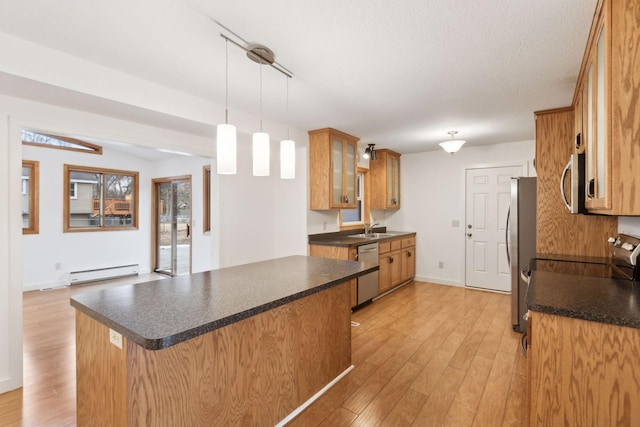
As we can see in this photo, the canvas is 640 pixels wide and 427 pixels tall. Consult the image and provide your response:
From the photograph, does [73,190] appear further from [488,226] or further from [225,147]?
[488,226]

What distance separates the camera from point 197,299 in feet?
5.17

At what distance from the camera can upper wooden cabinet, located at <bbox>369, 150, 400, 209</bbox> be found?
17.2ft

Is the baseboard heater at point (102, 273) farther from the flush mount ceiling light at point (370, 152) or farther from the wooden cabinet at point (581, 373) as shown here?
the wooden cabinet at point (581, 373)

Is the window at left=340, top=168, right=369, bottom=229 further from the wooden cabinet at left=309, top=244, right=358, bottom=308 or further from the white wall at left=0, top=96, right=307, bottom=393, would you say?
the white wall at left=0, top=96, right=307, bottom=393

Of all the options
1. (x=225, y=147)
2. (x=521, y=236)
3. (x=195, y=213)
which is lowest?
(x=521, y=236)

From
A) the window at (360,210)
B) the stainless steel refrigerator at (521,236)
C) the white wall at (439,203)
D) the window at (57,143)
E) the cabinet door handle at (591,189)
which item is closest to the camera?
the cabinet door handle at (591,189)

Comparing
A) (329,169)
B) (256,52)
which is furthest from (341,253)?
(256,52)

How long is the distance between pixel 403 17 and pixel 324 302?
5.96 ft

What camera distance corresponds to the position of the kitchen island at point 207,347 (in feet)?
4.17

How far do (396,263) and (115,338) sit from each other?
13.4 ft

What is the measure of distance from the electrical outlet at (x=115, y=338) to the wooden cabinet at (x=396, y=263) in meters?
3.49

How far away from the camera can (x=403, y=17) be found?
5.39ft

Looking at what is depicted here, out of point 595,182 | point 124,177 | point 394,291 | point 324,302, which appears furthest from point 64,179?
point 595,182

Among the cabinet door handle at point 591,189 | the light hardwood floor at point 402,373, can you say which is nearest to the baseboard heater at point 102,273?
the light hardwood floor at point 402,373
